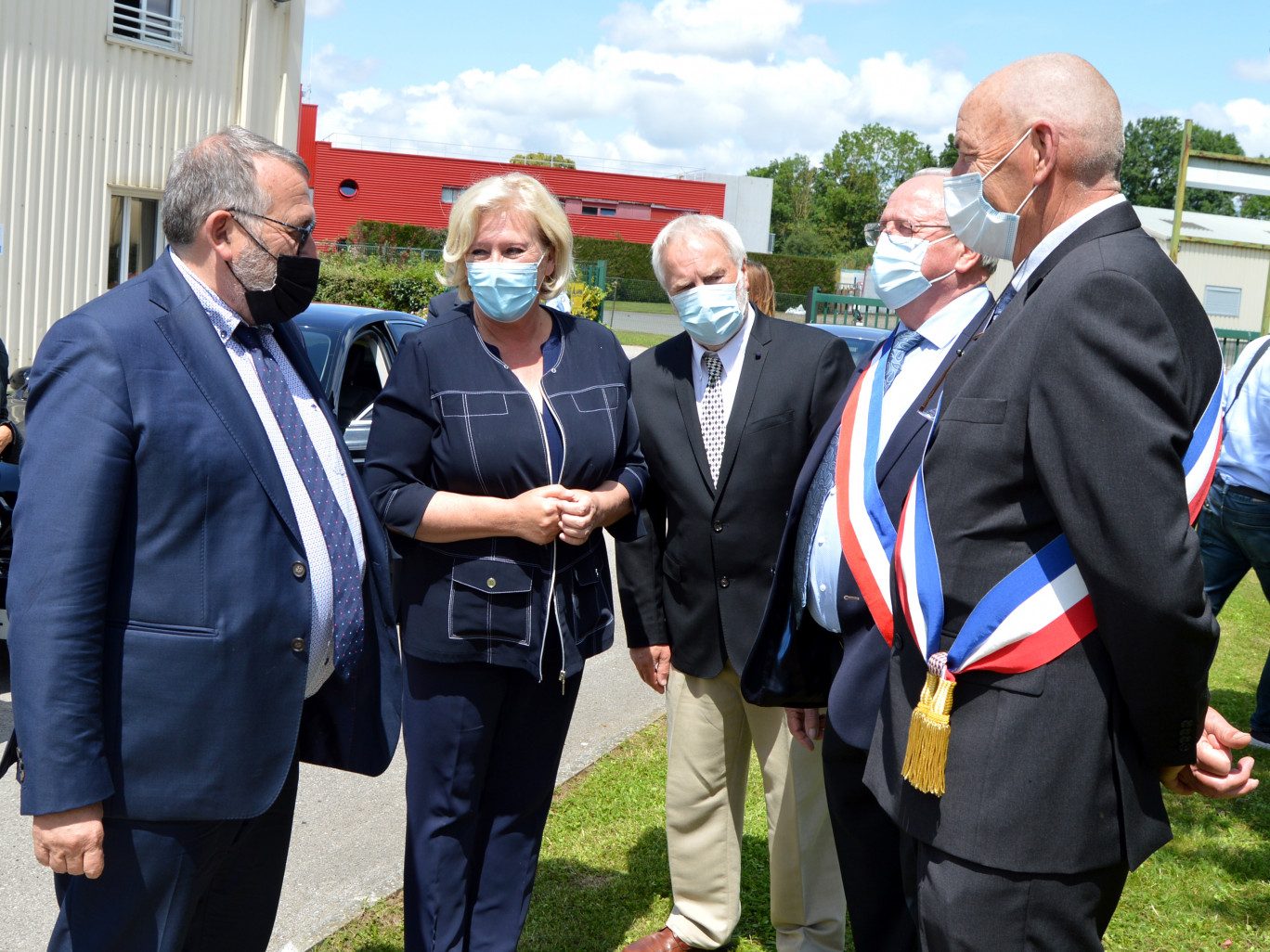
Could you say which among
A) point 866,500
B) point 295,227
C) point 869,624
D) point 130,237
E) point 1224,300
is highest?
point 1224,300

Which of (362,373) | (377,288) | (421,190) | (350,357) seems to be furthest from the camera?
(421,190)

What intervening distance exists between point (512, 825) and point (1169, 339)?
2.15 meters

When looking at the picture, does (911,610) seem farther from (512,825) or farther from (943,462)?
(512,825)

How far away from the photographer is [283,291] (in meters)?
2.42

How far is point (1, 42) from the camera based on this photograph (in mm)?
11164

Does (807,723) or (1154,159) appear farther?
(1154,159)

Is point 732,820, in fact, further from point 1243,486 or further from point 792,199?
point 792,199

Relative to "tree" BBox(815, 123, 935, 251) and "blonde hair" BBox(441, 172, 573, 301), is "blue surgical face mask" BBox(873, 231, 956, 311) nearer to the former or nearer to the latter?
"blonde hair" BBox(441, 172, 573, 301)

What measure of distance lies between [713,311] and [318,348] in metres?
3.69

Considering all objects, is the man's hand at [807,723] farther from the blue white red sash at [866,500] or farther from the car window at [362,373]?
the car window at [362,373]

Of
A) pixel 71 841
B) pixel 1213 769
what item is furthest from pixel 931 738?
pixel 71 841

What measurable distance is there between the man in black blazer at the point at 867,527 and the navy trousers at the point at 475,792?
62 centimetres

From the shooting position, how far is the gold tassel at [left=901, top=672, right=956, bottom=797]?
189cm

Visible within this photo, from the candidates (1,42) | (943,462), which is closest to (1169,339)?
(943,462)
